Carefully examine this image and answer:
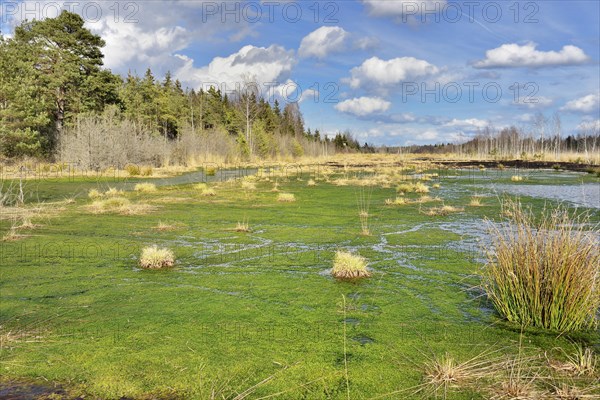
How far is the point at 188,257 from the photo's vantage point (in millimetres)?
8336

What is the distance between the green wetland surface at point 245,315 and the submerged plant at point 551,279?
225 millimetres

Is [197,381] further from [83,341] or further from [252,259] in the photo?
[252,259]

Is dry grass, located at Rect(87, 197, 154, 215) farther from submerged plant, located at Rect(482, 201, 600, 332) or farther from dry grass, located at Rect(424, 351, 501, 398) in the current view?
dry grass, located at Rect(424, 351, 501, 398)

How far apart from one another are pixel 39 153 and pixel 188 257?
31.1m

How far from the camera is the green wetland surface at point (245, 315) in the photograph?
3.89 metres

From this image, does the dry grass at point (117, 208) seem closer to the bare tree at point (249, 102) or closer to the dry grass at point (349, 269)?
the dry grass at point (349, 269)

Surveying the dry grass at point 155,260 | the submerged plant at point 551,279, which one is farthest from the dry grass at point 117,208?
the submerged plant at point 551,279

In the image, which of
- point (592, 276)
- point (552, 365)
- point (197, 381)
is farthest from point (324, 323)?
point (592, 276)

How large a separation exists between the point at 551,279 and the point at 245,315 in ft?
11.3

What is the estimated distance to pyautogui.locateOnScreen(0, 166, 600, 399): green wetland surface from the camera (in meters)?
3.89

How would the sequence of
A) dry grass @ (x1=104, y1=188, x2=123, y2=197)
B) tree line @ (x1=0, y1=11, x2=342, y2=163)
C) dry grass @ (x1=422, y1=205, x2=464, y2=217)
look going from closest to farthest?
dry grass @ (x1=422, y1=205, x2=464, y2=217) < dry grass @ (x1=104, y1=188, x2=123, y2=197) < tree line @ (x1=0, y1=11, x2=342, y2=163)

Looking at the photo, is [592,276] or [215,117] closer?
[592,276]

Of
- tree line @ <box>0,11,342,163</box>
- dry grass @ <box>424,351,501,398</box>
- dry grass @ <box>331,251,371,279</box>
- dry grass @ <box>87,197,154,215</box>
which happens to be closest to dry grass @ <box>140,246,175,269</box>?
dry grass @ <box>331,251,371,279</box>

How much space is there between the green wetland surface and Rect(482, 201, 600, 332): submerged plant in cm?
23
